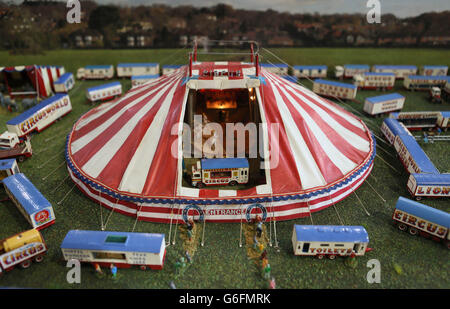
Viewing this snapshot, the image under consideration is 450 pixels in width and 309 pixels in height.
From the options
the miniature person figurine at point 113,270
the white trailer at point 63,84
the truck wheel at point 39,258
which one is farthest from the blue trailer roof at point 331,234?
the white trailer at point 63,84

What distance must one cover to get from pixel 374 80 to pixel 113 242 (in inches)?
685

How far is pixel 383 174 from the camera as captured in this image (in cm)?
1023

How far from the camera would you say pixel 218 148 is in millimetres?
10086

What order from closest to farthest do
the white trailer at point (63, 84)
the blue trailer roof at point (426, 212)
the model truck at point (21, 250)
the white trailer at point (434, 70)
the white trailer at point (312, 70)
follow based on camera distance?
the model truck at point (21, 250) → the blue trailer roof at point (426, 212) → the white trailer at point (63, 84) → the white trailer at point (434, 70) → the white trailer at point (312, 70)

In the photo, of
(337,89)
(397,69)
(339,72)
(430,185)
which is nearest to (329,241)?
(430,185)

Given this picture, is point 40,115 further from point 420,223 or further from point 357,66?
Result: point 357,66

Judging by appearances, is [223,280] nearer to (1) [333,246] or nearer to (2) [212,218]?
(2) [212,218]

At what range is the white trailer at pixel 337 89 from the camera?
640 inches

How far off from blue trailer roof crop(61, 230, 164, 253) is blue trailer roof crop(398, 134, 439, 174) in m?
8.19

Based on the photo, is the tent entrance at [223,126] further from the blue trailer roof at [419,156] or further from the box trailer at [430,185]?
the blue trailer roof at [419,156]

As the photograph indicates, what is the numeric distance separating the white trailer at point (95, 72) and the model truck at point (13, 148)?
29.4ft

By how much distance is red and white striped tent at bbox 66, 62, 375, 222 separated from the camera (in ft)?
26.1

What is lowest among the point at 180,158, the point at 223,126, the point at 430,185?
the point at 430,185

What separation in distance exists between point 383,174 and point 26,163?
12709 millimetres
